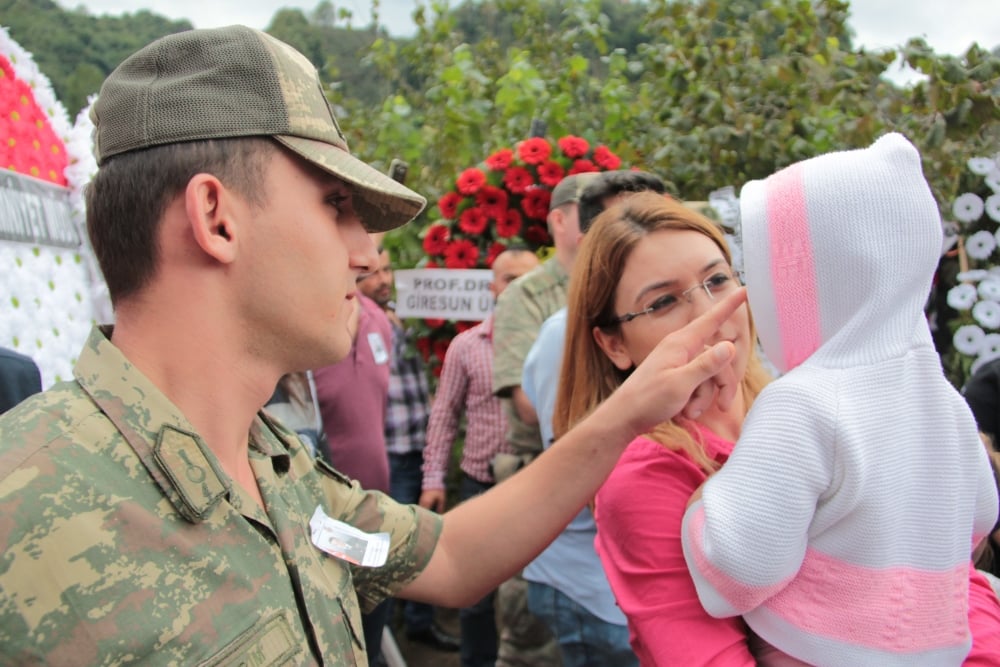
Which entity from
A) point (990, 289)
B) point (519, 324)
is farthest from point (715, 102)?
point (519, 324)

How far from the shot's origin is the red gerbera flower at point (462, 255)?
4.23 meters

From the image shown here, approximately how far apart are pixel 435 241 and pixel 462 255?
0.19m

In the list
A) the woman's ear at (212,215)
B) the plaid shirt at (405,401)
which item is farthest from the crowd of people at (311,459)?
the plaid shirt at (405,401)

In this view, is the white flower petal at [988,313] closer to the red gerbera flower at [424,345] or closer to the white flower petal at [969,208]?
the white flower petal at [969,208]

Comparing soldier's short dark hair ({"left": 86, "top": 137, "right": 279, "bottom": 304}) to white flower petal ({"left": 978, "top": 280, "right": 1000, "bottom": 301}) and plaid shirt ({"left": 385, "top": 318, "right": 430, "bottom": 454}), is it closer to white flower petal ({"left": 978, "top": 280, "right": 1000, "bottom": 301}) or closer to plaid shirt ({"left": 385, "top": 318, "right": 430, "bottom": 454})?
white flower petal ({"left": 978, "top": 280, "right": 1000, "bottom": 301})

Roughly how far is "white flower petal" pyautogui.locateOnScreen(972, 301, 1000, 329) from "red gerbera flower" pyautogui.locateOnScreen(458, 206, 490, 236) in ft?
7.50

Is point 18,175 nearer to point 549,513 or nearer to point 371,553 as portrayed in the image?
point 371,553

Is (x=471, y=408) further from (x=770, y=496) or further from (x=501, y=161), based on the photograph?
(x=770, y=496)

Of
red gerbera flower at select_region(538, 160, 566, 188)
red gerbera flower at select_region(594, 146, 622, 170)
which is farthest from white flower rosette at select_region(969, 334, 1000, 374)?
red gerbera flower at select_region(538, 160, 566, 188)

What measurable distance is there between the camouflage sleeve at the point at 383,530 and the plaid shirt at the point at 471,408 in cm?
226

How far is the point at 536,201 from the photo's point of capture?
4.09 m

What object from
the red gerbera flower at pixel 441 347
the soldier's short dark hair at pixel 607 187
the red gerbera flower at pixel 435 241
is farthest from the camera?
the red gerbera flower at pixel 441 347

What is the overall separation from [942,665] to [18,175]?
241 centimetres

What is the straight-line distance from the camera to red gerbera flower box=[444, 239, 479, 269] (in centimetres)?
423
